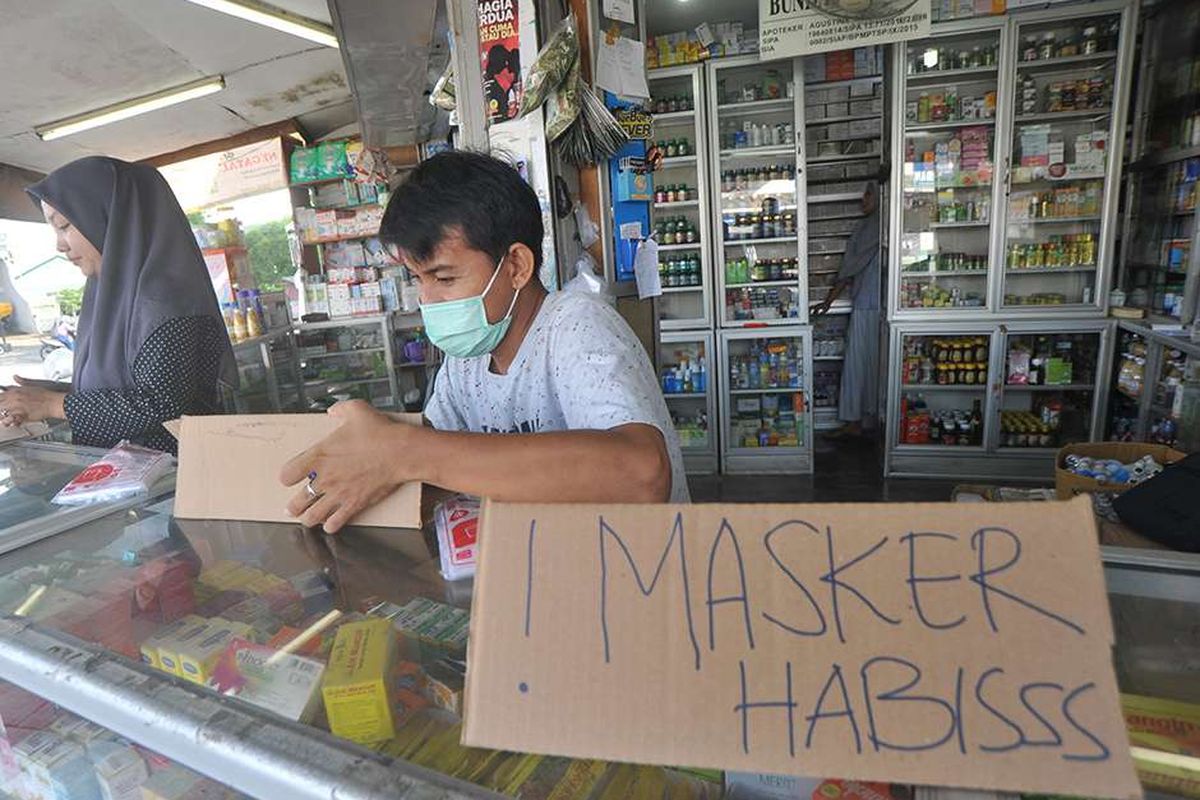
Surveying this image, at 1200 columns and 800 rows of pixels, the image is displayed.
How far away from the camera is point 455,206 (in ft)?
4.29

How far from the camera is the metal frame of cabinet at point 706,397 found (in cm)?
490

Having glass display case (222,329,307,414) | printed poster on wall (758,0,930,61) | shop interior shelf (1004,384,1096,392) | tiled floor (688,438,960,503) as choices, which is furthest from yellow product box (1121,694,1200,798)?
glass display case (222,329,307,414)

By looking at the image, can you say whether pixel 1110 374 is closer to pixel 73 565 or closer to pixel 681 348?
pixel 681 348

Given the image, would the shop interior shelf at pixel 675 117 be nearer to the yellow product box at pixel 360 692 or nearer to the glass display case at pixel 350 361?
the glass display case at pixel 350 361

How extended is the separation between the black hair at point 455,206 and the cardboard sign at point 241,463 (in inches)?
16.2

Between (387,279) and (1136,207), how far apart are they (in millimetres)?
6086

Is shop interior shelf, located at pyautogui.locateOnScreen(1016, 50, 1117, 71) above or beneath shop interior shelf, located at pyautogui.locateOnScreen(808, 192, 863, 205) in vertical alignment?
above

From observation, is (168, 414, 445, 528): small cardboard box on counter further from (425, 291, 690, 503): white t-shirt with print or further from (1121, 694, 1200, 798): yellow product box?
(1121, 694, 1200, 798): yellow product box

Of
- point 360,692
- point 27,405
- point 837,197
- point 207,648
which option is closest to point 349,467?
point 207,648

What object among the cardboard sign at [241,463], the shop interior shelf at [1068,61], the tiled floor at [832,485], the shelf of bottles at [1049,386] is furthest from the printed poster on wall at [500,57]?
the shelf of bottles at [1049,386]

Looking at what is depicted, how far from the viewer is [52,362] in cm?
481

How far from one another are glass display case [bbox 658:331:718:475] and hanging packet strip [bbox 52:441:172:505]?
3741 mm

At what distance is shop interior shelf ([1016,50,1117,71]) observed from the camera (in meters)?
4.01

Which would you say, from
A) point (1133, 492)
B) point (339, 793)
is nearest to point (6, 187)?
point (339, 793)
